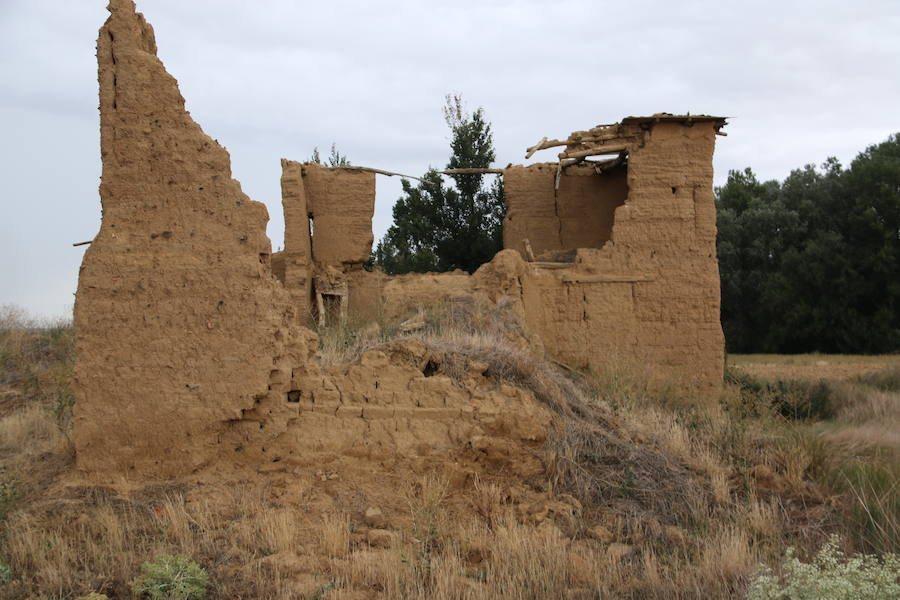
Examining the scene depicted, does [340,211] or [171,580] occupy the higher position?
[340,211]

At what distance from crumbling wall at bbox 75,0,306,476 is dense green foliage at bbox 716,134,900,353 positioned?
2172 centimetres

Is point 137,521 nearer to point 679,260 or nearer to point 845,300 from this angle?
point 679,260

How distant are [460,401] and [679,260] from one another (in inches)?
222

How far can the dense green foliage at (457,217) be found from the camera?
62.7ft

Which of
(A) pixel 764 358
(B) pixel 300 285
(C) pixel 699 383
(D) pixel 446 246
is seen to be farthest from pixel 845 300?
(B) pixel 300 285

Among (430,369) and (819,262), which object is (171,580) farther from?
(819,262)

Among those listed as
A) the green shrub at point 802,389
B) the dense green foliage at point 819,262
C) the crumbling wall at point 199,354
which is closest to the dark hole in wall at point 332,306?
the crumbling wall at point 199,354

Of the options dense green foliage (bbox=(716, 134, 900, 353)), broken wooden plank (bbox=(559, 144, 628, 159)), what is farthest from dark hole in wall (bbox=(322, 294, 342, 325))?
dense green foliage (bbox=(716, 134, 900, 353))

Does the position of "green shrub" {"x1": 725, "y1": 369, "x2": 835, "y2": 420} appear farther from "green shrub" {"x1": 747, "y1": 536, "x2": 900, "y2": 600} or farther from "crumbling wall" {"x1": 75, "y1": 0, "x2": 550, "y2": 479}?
"green shrub" {"x1": 747, "y1": 536, "x2": 900, "y2": 600}

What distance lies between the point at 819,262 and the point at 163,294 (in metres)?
22.6

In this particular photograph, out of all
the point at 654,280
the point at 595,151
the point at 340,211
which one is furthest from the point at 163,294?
the point at 595,151

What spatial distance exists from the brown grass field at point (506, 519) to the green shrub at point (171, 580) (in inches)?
5.6

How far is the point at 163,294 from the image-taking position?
217 inches

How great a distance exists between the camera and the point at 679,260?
34.1 ft
